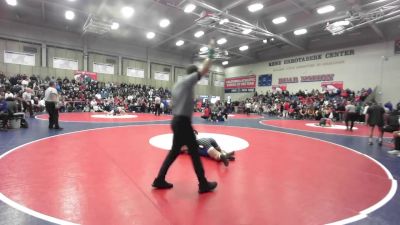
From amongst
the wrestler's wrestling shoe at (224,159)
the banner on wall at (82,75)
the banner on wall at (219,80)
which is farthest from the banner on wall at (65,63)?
the wrestler's wrestling shoe at (224,159)

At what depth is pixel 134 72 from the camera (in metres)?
27.7

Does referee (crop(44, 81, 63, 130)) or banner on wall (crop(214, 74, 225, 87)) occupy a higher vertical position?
banner on wall (crop(214, 74, 225, 87))

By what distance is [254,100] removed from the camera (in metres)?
27.8

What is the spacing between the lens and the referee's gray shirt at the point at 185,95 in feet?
9.71

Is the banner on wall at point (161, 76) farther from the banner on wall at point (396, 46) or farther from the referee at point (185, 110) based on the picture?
the referee at point (185, 110)

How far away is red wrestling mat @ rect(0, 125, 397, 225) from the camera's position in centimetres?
252

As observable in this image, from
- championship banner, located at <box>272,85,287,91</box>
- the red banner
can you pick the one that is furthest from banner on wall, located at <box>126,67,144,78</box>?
championship banner, located at <box>272,85,287,91</box>

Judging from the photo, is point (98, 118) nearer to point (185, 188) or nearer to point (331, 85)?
point (185, 188)

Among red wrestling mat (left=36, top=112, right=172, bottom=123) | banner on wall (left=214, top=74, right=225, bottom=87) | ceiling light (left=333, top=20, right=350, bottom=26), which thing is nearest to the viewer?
red wrestling mat (left=36, top=112, right=172, bottom=123)

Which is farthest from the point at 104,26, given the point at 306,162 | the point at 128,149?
the point at 306,162

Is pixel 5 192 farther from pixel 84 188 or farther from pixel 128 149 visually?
pixel 128 149

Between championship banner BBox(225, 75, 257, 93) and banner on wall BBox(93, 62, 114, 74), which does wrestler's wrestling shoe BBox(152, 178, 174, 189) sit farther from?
championship banner BBox(225, 75, 257, 93)

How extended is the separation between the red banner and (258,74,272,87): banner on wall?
2.89 feet

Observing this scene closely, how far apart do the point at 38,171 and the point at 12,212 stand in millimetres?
1449
